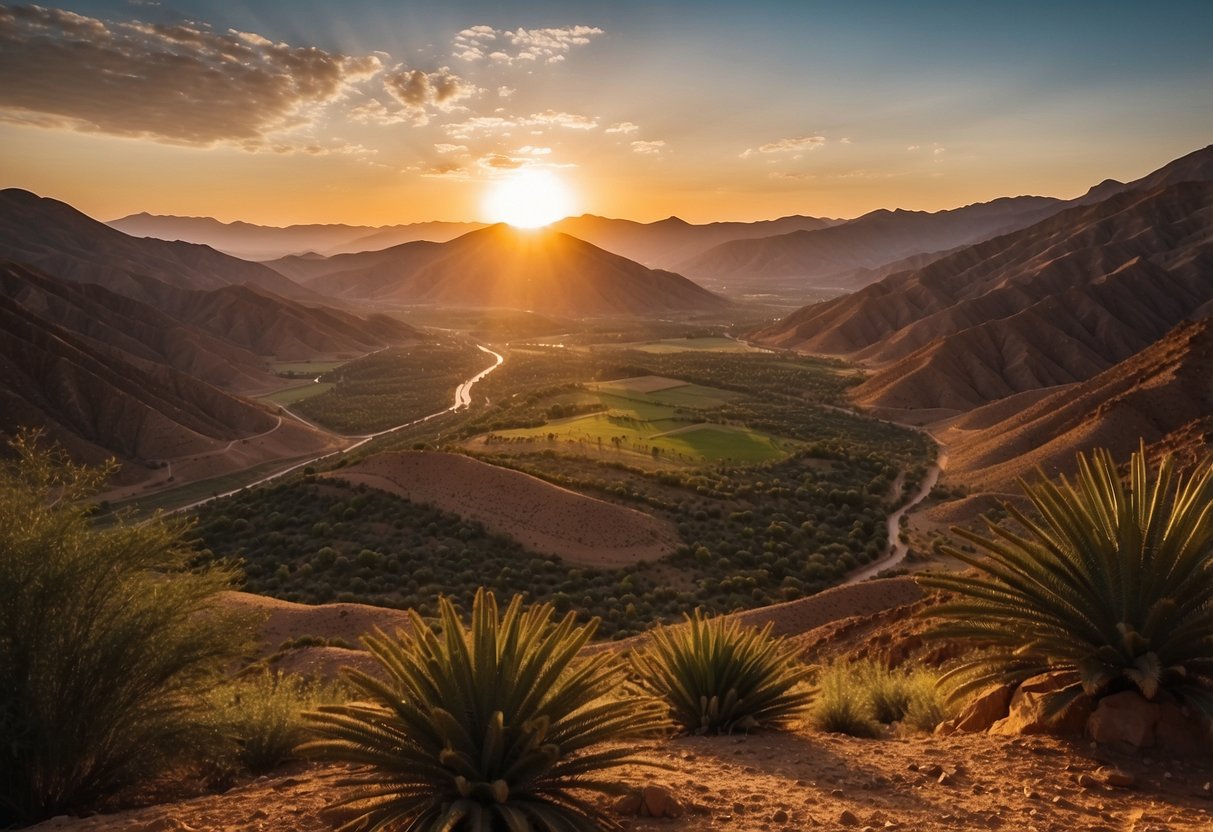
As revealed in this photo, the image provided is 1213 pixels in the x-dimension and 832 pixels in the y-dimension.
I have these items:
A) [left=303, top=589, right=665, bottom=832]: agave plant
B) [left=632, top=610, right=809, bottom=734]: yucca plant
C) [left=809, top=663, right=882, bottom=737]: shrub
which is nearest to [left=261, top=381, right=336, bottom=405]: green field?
[left=632, top=610, right=809, bottom=734]: yucca plant

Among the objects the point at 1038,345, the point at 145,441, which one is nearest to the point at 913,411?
the point at 1038,345

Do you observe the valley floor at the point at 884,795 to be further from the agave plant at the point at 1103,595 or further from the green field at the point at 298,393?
the green field at the point at 298,393

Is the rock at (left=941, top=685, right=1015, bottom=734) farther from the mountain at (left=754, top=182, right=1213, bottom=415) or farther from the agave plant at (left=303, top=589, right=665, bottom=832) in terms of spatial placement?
the mountain at (left=754, top=182, right=1213, bottom=415)

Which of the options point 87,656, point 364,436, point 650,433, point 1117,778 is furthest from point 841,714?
point 364,436

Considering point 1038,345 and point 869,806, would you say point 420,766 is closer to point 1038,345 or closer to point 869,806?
point 869,806

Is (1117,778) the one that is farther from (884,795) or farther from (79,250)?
(79,250)

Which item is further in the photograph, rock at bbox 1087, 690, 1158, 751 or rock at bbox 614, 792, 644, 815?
rock at bbox 1087, 690, 1158, 751

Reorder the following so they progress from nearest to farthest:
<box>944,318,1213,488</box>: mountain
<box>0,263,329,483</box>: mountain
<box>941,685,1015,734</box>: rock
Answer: <box>941,685,1015,734</box>: rock, <box>944,318,1213,488</box>: mountain, <box>0,263,329,483</box>: mountain

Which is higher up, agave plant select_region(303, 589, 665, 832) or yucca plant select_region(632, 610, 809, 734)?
agave plant select_region(303, 589, 665, 832)
